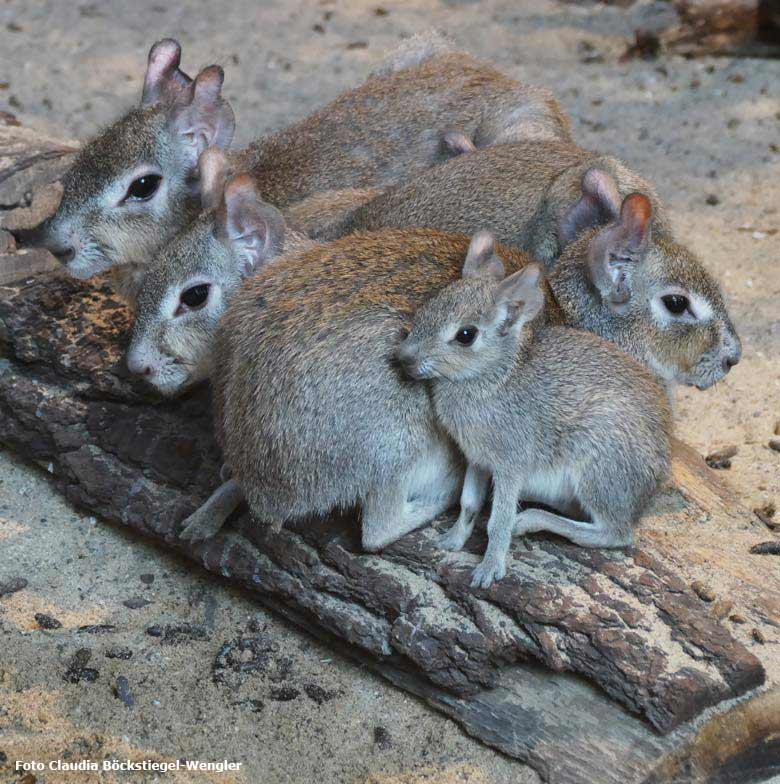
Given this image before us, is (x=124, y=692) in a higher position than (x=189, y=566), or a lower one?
higher

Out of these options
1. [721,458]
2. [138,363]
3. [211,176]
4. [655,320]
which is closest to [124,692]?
[138,363]

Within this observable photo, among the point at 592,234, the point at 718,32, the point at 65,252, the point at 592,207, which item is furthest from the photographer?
the point at 718,32

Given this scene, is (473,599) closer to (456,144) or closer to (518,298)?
(518,298)

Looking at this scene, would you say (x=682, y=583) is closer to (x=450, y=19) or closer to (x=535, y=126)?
(x=535, y=126)

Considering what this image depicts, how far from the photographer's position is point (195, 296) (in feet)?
14.9

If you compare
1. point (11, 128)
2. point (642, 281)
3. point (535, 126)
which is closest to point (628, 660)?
point (642, 281)

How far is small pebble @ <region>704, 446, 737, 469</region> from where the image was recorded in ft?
18.4

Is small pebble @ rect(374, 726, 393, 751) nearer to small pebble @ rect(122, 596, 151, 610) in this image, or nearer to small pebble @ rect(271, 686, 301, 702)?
small pebble @ rect(271, 686, 301, 702)

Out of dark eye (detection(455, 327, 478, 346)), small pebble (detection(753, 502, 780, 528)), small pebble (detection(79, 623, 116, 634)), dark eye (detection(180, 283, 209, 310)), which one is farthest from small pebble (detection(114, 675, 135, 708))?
small pebble (detection(753, 502, 780, 528))

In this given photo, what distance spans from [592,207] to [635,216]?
542 mm

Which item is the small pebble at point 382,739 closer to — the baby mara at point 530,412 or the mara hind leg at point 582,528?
the baby mara at point 530,412

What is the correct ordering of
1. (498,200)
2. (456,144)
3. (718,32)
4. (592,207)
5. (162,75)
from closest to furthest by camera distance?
(592,207)
(498,200)
(162,75)
(456,144)
(718,32)

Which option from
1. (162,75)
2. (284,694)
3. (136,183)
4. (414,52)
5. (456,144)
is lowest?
(284,694)

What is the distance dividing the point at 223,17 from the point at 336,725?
8.60 metres
